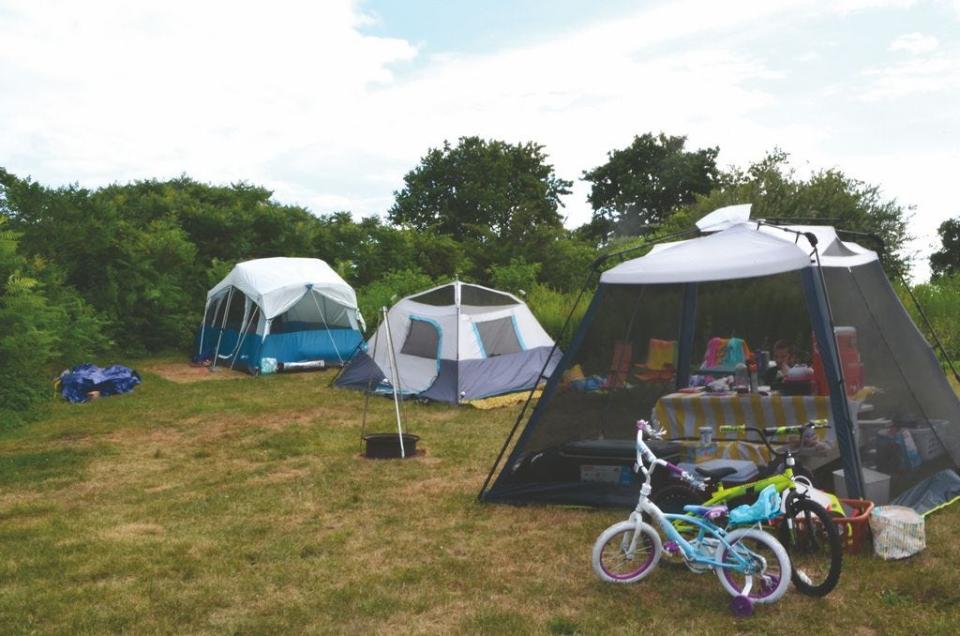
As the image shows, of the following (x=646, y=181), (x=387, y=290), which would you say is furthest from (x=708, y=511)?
(x=646, y=181)

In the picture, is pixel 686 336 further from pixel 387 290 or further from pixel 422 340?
pixel 387 290

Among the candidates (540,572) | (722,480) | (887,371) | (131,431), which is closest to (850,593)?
(722,480)

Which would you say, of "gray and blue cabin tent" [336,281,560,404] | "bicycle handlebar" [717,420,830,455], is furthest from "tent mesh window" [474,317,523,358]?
"bicycle handlebar" [717,420,830,455]

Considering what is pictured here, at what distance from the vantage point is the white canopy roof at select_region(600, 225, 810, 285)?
500 centimetres

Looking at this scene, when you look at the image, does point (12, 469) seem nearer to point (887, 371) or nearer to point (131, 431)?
point (131, 431)

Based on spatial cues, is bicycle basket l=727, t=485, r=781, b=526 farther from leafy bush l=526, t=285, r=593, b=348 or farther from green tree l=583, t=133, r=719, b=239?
green tree l=583, t=133, r=719, b=239

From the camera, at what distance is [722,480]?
462 centimetres

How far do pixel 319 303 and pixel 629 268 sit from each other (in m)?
9.07

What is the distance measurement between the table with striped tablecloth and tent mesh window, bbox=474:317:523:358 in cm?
404

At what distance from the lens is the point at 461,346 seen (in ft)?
32.8

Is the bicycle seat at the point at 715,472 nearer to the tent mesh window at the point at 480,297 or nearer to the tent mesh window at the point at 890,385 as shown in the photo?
the tent mesh window at the point at 890,385

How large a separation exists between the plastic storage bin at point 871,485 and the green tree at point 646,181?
95.9ft

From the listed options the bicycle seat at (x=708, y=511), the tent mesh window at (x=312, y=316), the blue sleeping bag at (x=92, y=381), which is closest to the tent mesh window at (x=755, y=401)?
the bicycle seat at (x=708, y=511)

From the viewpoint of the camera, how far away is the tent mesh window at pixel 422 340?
33.6ft
